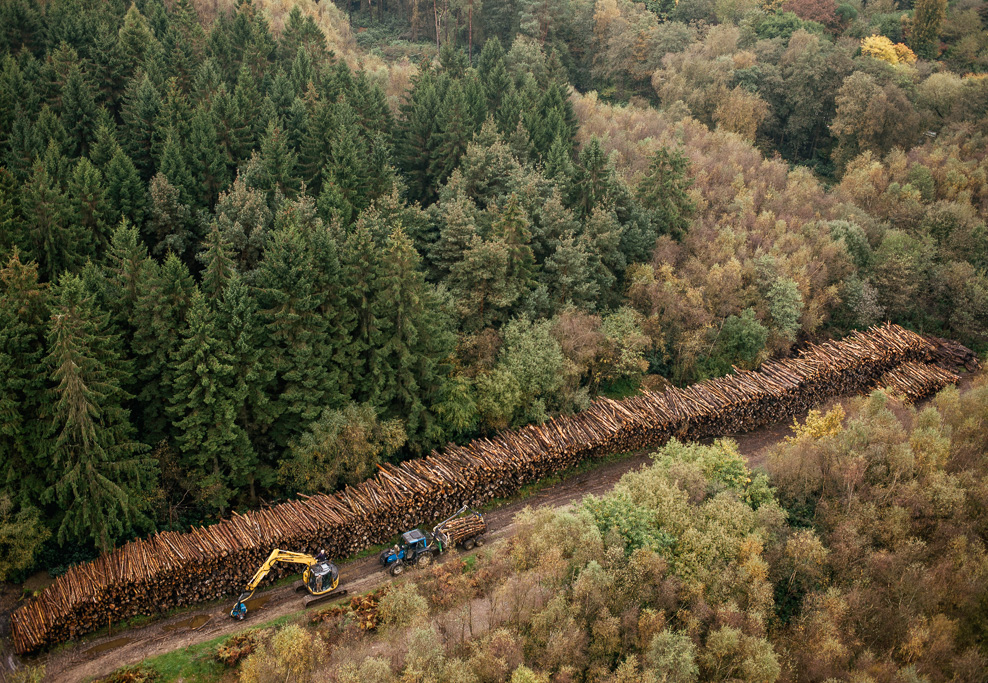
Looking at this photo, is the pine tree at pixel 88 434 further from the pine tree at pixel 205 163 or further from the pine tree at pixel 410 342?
the pine tree at pixel 205 163

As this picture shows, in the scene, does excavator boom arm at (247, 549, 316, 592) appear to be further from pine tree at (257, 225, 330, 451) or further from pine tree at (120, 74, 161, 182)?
pine tree at (120, 74, 161, 182)

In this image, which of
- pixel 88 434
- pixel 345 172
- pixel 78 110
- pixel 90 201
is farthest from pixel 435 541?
pixel 78 110

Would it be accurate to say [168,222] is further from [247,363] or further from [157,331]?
[247,363]

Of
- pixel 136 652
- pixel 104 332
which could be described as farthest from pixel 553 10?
pixel 136 652

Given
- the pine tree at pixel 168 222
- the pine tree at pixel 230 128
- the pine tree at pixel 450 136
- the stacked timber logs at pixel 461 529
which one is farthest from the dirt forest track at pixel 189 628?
the pine tree at pixel 230 128

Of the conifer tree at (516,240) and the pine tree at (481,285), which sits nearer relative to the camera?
the pine tree at (481,285)

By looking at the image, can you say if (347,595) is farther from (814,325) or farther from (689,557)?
(814,325)
